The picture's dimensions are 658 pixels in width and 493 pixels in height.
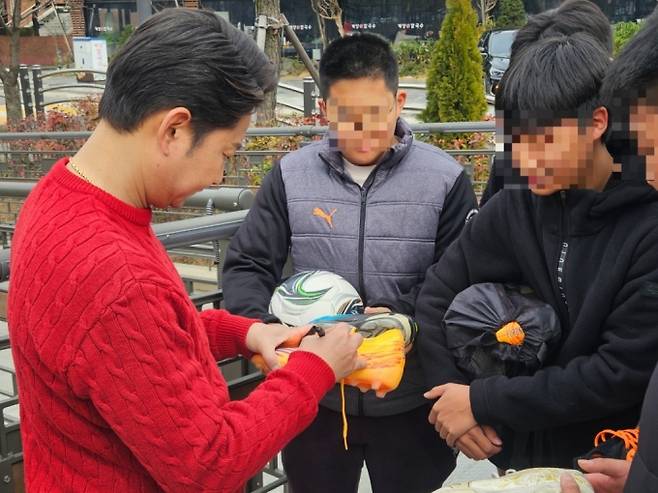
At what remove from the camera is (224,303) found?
2.44 metres

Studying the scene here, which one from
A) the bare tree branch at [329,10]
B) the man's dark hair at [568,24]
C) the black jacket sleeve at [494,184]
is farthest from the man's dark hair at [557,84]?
the bare tree branch at [329,10]

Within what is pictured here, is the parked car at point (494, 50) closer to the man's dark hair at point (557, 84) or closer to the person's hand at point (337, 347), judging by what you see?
the man's dark hair at point (557, 84)

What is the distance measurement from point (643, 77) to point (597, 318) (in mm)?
668

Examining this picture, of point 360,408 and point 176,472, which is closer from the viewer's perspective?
point 176,472

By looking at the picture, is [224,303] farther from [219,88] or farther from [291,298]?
[219,88]

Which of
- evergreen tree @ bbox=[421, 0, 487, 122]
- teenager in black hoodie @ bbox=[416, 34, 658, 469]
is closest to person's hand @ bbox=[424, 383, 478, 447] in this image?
teenager in black hoodie @ bbox=[416, 34, 658, 469]

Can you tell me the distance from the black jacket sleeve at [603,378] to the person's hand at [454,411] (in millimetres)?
41

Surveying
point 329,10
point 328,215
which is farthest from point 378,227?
point 329,10

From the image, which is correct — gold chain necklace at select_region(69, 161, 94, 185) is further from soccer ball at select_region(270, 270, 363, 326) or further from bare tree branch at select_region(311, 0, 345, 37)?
bare tree branch at select_region(311, 0, 345, 37)

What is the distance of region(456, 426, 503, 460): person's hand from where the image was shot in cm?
200

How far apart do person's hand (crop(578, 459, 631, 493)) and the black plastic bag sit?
11.6 inches

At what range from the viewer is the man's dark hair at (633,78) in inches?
53.1

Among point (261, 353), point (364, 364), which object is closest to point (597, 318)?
point (364, 364)

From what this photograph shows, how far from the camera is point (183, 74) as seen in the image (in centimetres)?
137
